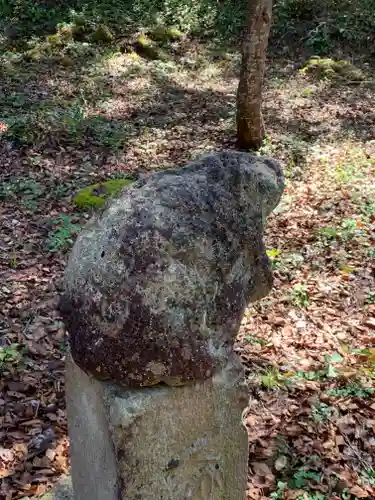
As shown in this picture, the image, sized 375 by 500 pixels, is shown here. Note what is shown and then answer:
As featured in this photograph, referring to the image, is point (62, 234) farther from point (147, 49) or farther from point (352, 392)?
point (147, 49)

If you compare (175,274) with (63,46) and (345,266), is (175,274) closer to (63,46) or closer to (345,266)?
(345,266)

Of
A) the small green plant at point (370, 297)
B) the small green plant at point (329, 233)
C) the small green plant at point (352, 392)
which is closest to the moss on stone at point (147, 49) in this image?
the small green plant at point (329, 233)

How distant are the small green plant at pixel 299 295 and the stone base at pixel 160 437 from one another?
265 cm

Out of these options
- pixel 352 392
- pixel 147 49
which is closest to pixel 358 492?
pixel 352 392

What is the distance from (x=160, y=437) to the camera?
1.85 metres

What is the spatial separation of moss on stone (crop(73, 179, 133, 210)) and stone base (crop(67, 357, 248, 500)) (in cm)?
425

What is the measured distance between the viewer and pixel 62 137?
25.6 feet

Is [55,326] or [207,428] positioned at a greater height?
[207,428]

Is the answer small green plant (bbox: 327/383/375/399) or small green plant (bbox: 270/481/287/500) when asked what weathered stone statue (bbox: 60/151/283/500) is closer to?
small green plant (bbox: 270/481/287/500)

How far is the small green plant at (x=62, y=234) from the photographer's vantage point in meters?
5.41

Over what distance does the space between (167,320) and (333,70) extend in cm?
1072

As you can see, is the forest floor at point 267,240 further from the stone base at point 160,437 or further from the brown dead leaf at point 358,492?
the stone base at point 160,437

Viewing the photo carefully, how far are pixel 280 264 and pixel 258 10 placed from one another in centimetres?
382

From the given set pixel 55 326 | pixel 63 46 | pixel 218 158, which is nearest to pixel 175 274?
pixel 218 158
